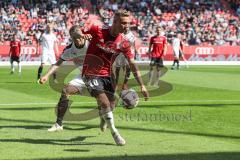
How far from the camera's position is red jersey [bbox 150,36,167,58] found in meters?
22.3

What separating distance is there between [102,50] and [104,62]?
0.69ft

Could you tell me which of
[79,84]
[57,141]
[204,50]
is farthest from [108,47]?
[204,50]


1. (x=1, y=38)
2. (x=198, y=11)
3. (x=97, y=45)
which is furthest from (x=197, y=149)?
(x=198, y=11)

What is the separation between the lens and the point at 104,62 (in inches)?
348

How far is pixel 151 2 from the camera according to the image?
2032 inches

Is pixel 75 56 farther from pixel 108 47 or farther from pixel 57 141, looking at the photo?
pixel 57 141

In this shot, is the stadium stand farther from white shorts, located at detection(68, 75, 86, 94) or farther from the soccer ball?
the soccer ball

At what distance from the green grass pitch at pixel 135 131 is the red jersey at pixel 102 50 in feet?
3.70

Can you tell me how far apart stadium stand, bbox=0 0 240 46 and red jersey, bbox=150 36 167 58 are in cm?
2087

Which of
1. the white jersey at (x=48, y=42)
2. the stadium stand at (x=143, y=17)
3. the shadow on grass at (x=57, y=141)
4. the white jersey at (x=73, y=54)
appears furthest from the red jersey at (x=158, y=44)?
the stadium stand at (x=143, y=17)

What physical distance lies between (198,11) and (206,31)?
354cm

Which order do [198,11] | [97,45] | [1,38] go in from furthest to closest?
[198,11], [1,38], [97,45]

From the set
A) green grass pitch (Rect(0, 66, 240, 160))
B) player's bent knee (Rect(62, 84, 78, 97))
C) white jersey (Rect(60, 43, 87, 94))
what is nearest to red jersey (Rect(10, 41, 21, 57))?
green grass pitch (Rect(0, 66, 240, 160))

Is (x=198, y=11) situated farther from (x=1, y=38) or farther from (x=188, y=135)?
(x=188, y=135)
